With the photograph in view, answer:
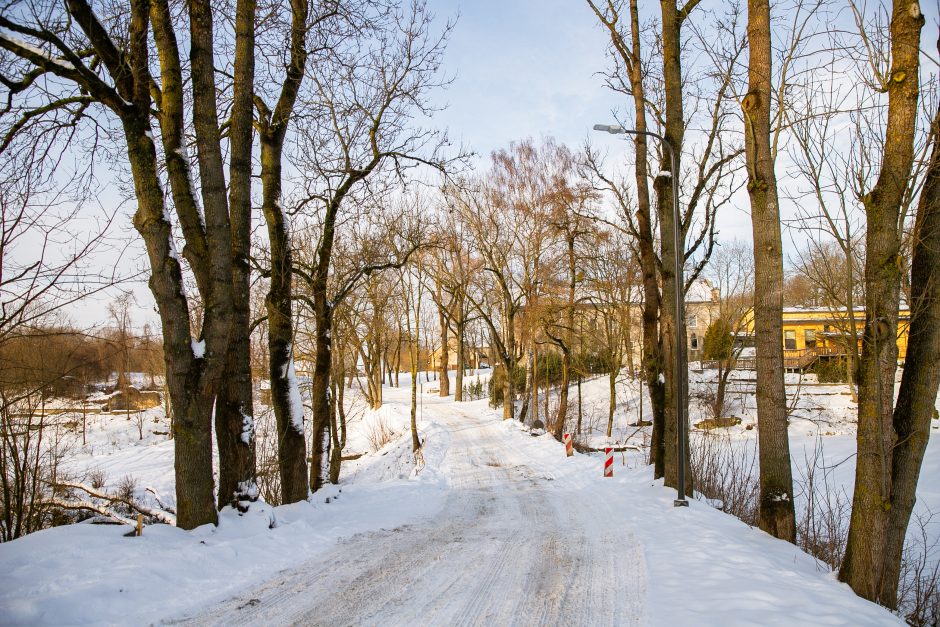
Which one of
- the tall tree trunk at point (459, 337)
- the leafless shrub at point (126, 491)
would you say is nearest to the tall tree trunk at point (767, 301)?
the leafless shrub at point (126, 491)

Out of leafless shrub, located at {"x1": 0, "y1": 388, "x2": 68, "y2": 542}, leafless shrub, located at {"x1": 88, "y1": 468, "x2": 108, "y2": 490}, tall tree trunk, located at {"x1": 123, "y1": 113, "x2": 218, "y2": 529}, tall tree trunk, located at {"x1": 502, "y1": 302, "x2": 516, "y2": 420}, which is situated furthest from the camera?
tall tree trunk, located at {"x1": 502, "y1": 302, "x2": 516, "y2": 420}

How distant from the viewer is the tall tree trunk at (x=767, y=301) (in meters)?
7.15

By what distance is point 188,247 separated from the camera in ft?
21.6

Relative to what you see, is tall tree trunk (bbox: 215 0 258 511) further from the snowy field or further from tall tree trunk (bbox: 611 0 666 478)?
tall tree trunk (bbox: 611 0 666 478)

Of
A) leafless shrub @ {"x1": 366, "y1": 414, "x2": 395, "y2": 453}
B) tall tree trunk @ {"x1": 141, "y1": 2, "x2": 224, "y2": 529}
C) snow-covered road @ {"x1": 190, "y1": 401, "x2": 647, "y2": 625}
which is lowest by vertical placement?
leafless shrub @ {"x1": 366, "y1": 414, "x2": 395, "y2": 453}

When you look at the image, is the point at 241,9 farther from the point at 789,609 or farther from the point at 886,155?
the point at 789,609

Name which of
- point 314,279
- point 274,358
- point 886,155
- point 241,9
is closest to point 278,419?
point 274,358

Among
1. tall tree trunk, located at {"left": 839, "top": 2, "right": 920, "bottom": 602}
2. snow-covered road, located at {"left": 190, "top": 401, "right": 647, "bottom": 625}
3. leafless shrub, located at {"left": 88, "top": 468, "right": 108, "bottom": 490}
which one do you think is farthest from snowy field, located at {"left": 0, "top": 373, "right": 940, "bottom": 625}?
leafless shrub, located at {"left": 88, "top": 468, "right": 108, "bottom": 490}

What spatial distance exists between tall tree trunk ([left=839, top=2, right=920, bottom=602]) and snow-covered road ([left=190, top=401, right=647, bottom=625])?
2.20 m

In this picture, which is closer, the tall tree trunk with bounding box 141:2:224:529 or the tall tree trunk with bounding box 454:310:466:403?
the tall tree trunk with bounding box 141:2:224:529

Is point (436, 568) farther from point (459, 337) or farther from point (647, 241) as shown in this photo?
point (459, 337)

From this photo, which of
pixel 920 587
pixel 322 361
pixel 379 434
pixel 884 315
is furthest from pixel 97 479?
pixel 920 587

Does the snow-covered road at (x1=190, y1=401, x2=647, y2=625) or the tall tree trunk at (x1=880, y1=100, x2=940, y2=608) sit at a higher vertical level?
the tall tree trunk at (x1=880, y1=100, x2=940, y2=608)

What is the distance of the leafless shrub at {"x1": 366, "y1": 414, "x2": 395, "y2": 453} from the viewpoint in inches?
1016
